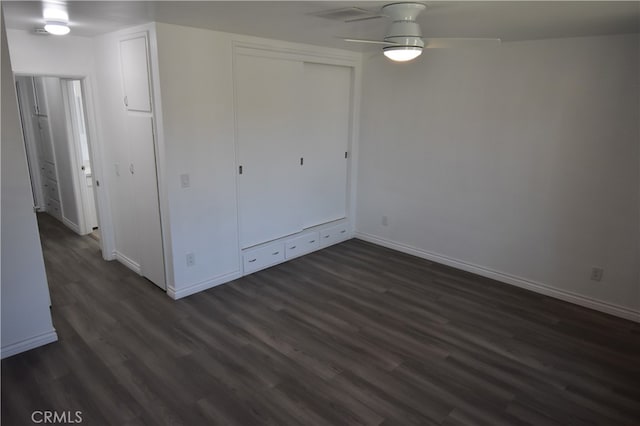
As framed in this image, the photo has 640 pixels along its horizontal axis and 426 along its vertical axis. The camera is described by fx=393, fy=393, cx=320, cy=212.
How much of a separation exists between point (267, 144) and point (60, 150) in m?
3.15

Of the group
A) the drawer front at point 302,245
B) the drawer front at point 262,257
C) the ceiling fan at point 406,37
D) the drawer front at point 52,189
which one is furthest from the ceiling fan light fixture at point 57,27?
the drawer front at point 52,189

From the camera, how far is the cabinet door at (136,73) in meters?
3.35

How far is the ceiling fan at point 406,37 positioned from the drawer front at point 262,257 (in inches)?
99.0

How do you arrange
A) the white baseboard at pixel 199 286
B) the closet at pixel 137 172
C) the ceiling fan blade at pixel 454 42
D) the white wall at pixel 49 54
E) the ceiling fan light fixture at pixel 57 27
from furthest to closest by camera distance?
1. the white baseboard at pixel 199 286
2. the white wall at pixel 49 54
3. the closet at pixel 137 172
4. the ceiling fan light fixture at pixel 57 27
5. the ceiling fan blade at pixel 454 42

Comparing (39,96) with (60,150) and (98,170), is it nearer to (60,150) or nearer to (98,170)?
(60,150)

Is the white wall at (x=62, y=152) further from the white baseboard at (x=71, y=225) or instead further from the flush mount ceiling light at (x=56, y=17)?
the flush mount ceiling light at (x=56, y=17)

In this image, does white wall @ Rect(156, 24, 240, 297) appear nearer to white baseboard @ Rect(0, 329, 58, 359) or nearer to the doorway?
white baseboard @ Rect(0, 329, 58, 359)

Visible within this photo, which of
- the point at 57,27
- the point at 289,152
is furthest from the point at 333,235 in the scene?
the point at 57,27

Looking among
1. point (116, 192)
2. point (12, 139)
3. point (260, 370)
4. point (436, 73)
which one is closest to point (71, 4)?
point (12, 139)

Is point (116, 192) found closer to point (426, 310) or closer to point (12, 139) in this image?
point (12, 139)

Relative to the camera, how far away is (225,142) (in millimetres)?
3826

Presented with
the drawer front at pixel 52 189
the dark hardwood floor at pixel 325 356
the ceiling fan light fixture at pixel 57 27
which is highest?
the ceiling fan light fixture at pixel 57 27

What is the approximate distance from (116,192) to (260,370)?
2.70 meters

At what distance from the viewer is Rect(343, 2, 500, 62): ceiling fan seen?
2.41m
